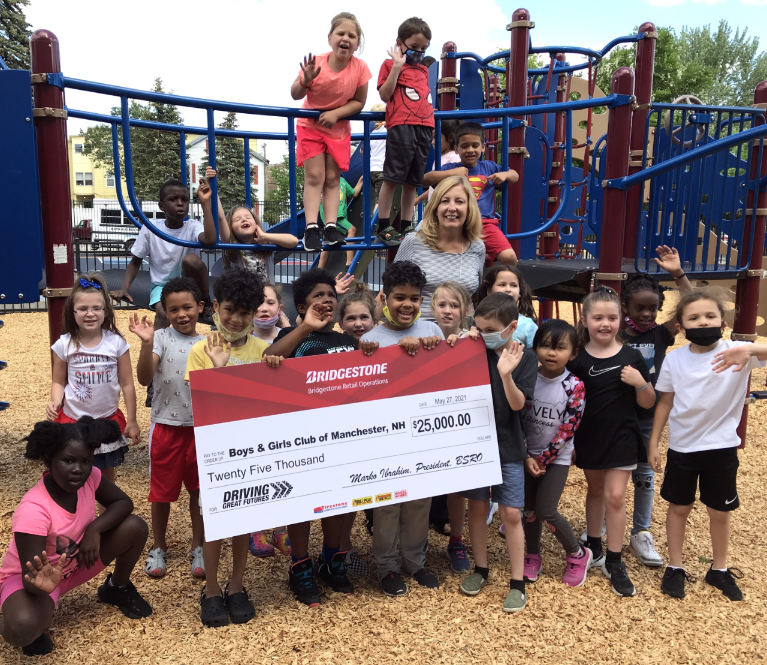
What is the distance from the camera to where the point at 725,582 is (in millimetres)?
3334

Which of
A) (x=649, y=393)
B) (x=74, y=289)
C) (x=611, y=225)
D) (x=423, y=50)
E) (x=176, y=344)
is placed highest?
(x=423, y=50)

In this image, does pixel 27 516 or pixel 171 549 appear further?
pixel 171 549

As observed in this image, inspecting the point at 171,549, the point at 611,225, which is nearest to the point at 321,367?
the point at 171,549

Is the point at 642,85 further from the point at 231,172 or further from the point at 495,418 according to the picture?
the point at 231,172

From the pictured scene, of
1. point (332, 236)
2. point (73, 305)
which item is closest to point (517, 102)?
point (332, 236)

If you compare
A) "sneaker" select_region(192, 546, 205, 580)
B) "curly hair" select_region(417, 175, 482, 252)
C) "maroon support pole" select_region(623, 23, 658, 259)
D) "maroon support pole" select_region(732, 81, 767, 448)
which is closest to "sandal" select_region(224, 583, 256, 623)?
"sneaker" select_region(192, 546, 205, 580)

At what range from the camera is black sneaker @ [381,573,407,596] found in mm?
3211

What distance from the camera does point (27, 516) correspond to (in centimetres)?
264

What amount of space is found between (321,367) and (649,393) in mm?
1680

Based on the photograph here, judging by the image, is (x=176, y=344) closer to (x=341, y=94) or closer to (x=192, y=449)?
(x=192, y=449)

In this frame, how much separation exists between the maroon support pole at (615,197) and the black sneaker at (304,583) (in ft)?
8.73

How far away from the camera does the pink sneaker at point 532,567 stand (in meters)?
3.40

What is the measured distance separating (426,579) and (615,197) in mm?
2741

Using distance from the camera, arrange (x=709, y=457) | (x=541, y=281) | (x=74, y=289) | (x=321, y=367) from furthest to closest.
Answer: (x=541, y=281), (x=74, y=289), (x=709, y=457), (x=321, y=367)
